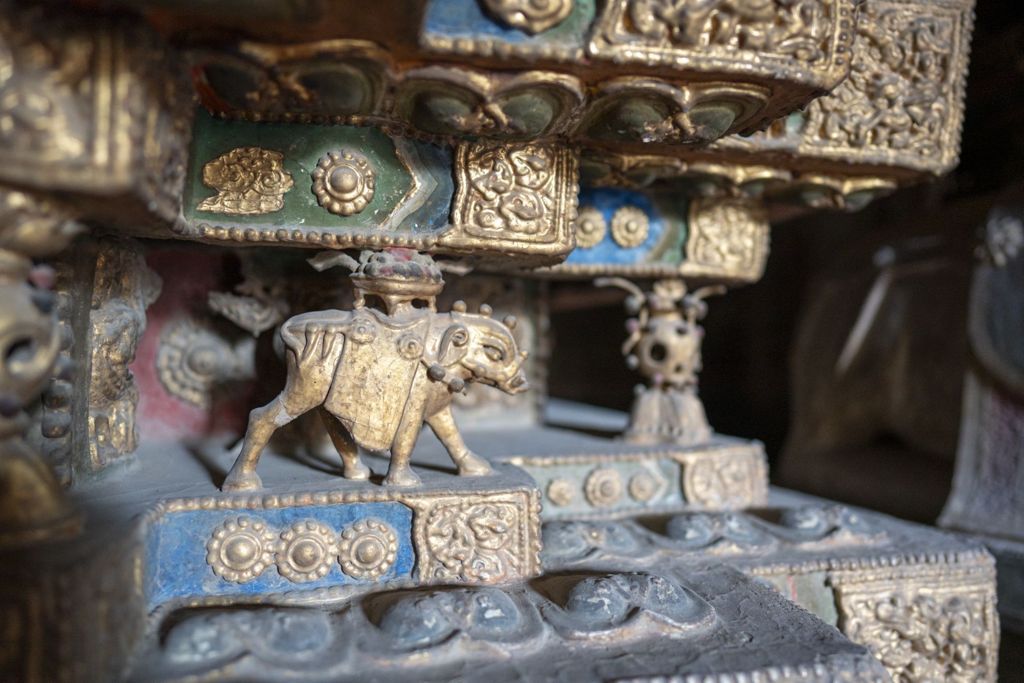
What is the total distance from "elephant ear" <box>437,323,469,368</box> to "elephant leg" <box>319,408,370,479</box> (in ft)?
1.19

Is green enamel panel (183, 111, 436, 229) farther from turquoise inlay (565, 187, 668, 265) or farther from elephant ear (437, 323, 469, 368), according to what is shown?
turquoise inlay (565, 187, 668, 265)

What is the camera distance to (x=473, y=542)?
209 cm

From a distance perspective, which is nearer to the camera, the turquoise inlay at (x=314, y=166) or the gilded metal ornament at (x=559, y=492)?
the turquoise inlay at (x=314, y=166)

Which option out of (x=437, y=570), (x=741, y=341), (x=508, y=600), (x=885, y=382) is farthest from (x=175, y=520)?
(x=741, y=341)

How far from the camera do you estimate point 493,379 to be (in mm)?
2127

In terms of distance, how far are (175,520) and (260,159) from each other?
974mm

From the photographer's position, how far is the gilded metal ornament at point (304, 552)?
1.97 m

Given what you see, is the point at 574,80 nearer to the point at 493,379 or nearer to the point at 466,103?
the point at 466,103

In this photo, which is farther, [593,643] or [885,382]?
[885,382]

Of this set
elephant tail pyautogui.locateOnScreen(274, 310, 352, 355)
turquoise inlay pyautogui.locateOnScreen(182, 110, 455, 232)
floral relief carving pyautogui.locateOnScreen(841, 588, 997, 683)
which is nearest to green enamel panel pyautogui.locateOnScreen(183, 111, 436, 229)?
turquoise inlay pyautogui.locateOnScreen(182, 110, 455, 232)

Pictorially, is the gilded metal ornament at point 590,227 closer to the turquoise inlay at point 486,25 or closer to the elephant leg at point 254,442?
the turquoise inlay at point 486,25

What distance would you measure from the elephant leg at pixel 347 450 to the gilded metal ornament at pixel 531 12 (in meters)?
1.16

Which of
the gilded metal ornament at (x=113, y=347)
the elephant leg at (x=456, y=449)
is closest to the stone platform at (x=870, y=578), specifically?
the elephant leg at (x=456, y=449)

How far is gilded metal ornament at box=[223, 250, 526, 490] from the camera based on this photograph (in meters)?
2.01
